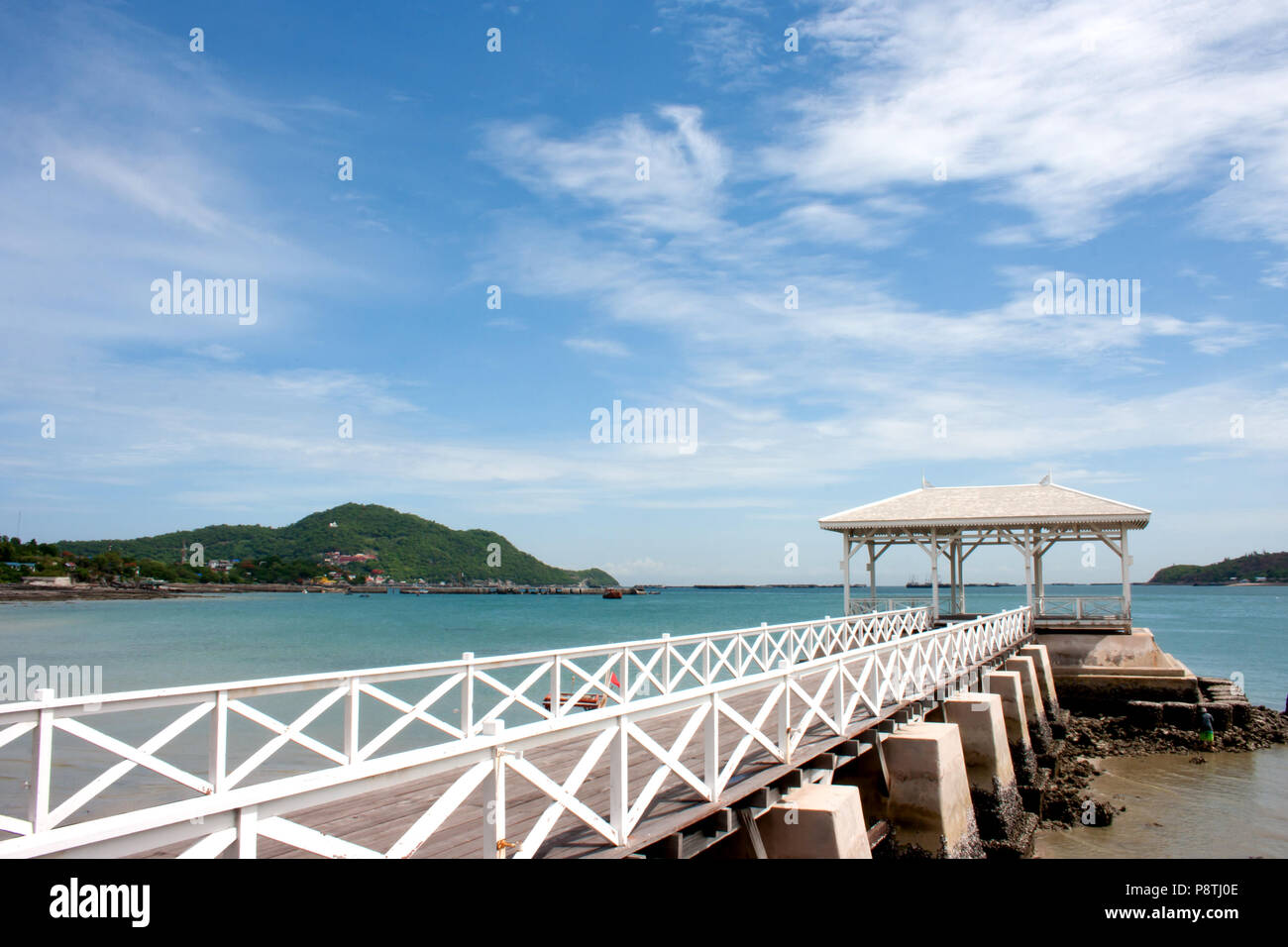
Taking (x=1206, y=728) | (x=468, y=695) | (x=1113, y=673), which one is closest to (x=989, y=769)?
(x=468, y=695)

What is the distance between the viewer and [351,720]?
7633mm

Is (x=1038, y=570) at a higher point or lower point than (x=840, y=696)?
higher

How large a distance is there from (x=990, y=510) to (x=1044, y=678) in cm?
499

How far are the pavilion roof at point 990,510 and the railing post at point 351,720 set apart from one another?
18353 mm

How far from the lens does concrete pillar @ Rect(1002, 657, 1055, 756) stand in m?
17.8

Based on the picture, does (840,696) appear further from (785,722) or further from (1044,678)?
(1044,678)

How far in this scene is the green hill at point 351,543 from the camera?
6540 inches

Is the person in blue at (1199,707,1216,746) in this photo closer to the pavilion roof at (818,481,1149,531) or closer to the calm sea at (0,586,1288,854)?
the calm sea at (0,586,1288,854)

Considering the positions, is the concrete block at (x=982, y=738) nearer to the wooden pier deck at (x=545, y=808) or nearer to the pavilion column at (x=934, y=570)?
the wooden pier deck at (x=545, y=808)
